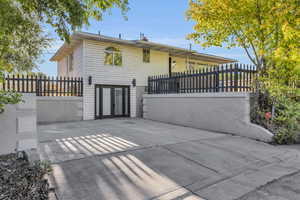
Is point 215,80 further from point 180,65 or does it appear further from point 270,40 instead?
point 180,65

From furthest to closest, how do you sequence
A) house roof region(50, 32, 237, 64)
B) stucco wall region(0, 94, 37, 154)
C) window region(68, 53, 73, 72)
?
window region(68, 53, 73, 72) → house roof region(50, 32, 237, 64) → stucco wall region(0, 94, 37, 154)

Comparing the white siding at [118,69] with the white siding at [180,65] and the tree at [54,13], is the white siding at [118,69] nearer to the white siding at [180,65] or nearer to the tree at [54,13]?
the white siding at [180,65]

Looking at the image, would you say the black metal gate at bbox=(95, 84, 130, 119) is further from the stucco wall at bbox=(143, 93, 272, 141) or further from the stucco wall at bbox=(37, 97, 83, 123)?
the stucco wall at bbox=(143, 93, 272, 141)

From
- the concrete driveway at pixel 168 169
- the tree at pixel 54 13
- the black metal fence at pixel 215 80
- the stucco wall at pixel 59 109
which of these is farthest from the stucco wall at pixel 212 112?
the tree at pixel 54 13

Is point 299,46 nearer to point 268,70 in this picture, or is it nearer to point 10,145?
point 268,70

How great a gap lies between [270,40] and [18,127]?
7981 millimetres

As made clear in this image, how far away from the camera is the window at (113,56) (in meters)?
10.9

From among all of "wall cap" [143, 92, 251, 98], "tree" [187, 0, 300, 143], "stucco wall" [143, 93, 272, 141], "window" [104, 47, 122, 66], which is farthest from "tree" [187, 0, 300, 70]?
"window" [104, 47, 122, 66]

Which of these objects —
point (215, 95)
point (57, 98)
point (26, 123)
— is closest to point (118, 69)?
point (57, 98)

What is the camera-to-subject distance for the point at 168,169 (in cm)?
334

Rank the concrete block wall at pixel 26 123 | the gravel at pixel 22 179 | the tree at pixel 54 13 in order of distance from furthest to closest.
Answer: the concrete block wall at pixel 26 123 < the tree at pixel 54 13 < the gravel at pixel 22 179

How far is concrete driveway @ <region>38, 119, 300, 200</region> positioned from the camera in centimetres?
256

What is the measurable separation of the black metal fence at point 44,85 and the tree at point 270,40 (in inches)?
280

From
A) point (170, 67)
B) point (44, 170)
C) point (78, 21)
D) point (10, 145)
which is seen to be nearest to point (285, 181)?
point (44, 170)
